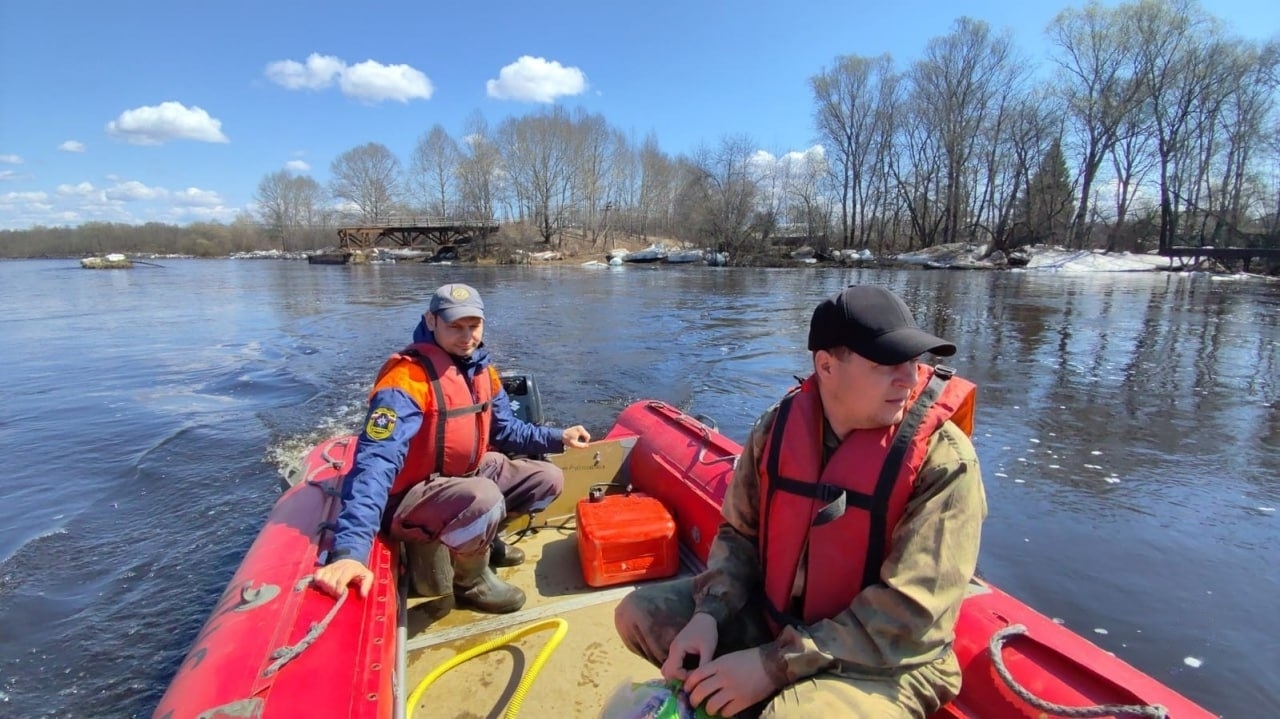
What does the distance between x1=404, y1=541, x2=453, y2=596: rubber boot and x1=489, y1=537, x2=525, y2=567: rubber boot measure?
1.40 ft

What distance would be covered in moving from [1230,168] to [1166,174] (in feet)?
12.6

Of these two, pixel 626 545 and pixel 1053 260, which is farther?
pixel 1053 260

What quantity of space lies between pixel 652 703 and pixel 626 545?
158 cm

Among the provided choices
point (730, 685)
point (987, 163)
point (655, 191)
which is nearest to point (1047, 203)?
point (987, 163)

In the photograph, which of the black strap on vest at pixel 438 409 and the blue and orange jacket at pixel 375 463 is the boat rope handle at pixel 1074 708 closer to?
the blue and orange jacket at pixel 375 463

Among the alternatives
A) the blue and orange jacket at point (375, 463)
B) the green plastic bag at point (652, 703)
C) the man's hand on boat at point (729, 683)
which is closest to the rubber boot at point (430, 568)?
the blue and orange jacket at point (375, 463)

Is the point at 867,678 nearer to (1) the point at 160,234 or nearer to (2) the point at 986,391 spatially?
(2) the point at 986,391

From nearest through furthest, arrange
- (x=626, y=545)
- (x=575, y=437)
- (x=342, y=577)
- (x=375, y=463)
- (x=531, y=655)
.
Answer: (x=342, y=577) < (x=375, y=463) < (x=531, y=655) < (x=626, y=545) < (x=575, y=437)

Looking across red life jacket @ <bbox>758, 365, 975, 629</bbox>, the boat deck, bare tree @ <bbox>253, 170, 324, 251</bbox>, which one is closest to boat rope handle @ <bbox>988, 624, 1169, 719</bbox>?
red life jacket @ <bbox>758, 365, 975, 629</bbox>

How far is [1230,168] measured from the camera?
33.2 metres

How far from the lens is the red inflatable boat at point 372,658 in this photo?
5.27 ft

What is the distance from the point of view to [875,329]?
1.45 meters

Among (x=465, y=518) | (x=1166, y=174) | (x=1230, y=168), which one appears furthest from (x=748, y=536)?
(x=1230, y=168)

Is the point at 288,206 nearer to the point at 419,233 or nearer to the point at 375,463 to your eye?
the point at 419,233
